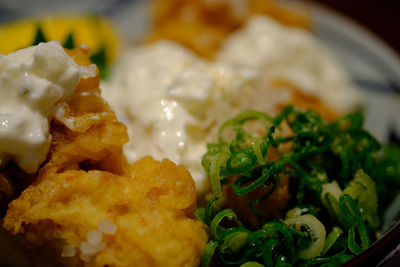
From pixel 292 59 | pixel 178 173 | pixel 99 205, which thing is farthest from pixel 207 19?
pixel 99 205

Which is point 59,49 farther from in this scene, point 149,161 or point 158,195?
point 158,195

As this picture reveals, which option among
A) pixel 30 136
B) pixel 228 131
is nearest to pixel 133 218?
pixel 30 136

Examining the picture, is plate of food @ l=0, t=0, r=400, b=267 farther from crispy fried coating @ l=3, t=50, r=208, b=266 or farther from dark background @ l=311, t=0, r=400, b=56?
dark background @ l=311, t=0, r=400, b=56

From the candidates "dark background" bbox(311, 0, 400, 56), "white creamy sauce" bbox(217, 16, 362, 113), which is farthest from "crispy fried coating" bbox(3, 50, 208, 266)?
"dark background" bbox(311, 0, 400, 56)

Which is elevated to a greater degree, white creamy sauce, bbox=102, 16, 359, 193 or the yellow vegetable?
white creamy sauce, bbox=102, 16, 359, 193

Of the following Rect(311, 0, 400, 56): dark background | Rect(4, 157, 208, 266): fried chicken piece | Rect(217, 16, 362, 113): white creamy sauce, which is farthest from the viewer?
Rect(311, 0, 400, 56): dark background

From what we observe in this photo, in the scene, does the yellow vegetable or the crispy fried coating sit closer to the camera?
the crispy fried coating

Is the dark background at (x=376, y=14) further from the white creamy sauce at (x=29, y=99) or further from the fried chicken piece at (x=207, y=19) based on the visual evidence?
the white creamy sauce at (x=29, y=99)

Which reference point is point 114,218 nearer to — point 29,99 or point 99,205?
point 99,205
